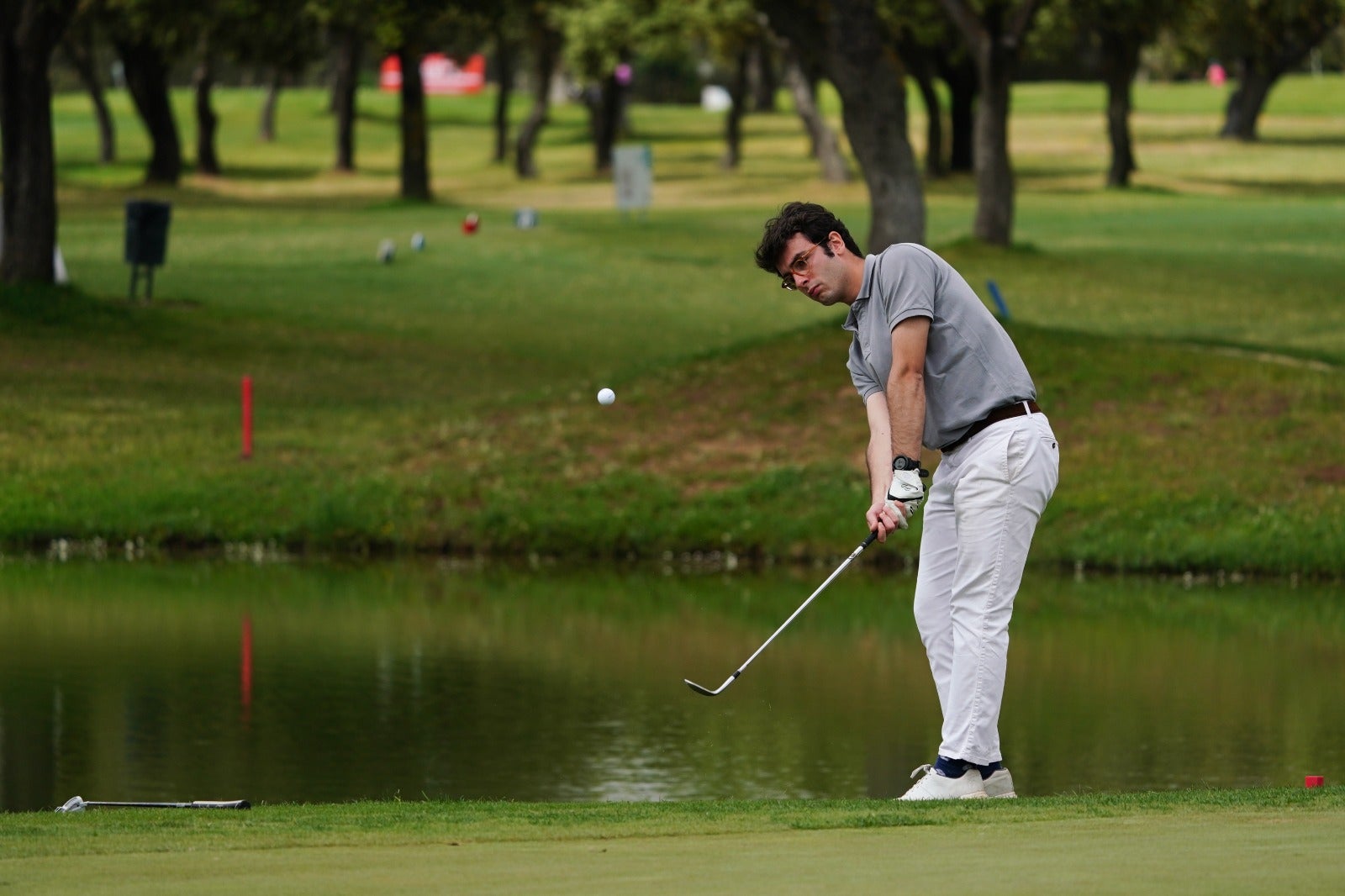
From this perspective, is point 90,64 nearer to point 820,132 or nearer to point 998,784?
point 820,132

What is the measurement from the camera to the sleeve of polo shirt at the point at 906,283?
8.16 m

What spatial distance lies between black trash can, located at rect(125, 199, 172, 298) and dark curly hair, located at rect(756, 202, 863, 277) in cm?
2341

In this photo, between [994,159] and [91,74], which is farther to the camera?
[91,74]

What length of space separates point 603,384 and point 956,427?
15372 mm

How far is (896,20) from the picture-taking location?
180 feet

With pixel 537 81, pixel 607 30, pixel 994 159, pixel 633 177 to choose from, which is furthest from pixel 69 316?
pixel 537 81

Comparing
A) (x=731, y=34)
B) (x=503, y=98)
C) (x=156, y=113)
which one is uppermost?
(x=731, y=34)

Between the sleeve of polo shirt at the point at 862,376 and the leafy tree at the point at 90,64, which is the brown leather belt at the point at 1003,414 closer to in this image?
the sleeve of polo shirt at the point at 862,376

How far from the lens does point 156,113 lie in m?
65.7

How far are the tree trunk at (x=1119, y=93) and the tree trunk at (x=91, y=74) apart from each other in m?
28.1

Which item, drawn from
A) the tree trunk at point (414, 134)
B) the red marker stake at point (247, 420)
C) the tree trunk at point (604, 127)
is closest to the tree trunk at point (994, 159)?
the red marker stake at point (247, 420)

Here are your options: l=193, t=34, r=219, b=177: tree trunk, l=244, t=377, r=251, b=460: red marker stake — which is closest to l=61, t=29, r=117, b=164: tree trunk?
l=193, t=34, r=219, b=177: tree trunk

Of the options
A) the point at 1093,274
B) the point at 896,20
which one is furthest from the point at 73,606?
the point at 896,20

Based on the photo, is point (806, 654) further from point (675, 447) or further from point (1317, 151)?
point (1317, 151)
